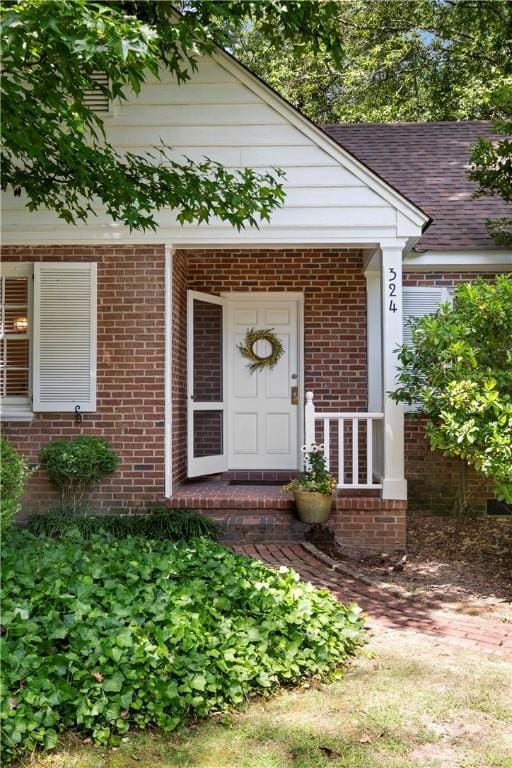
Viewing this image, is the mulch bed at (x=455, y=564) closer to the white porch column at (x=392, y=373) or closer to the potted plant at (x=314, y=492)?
the potted plant at (x=314, y=492)

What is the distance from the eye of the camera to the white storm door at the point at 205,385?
7.62 m

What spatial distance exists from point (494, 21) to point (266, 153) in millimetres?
11208

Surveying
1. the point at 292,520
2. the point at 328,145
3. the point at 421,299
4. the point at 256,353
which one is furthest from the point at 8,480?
the point at 421,299

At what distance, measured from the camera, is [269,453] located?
27.3 ft

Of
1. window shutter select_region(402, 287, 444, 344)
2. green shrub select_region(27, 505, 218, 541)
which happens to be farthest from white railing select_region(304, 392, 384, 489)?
window shutter select_region(402, 287, 444, 344)

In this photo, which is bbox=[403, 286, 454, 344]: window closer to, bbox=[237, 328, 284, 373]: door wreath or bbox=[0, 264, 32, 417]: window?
bbox=[237, 328, 284, 373]: door wreath

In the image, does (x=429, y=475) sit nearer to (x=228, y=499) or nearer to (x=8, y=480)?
(x=228, y=499)

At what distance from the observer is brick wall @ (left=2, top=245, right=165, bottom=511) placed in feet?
21.8

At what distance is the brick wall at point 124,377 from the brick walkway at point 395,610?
5.61ft

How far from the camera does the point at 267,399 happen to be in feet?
27.4

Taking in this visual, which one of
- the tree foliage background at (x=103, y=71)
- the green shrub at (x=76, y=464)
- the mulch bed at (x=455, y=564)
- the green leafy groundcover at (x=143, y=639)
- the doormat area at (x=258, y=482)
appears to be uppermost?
the tree foliage background at (x=103, y=71)

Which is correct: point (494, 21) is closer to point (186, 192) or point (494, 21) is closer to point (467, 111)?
point (467, 111)

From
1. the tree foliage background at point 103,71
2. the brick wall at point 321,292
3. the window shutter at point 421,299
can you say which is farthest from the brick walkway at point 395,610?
the window shutter at point 421,299

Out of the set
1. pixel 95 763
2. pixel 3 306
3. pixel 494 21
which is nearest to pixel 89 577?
pixel 95 763
